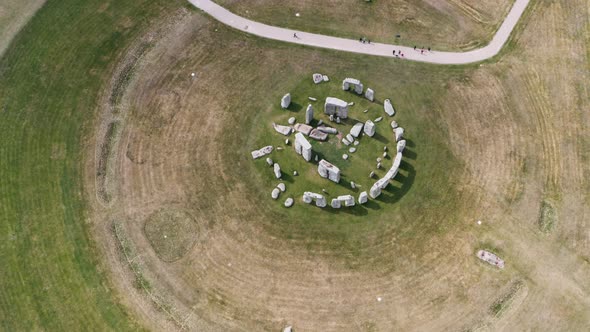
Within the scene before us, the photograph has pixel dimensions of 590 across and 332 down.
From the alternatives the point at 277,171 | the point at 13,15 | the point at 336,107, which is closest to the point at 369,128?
the point at 336,107

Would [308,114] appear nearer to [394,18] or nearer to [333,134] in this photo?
[333,134]

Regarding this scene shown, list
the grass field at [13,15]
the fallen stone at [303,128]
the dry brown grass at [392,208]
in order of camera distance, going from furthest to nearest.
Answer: the grass field at [13,15], the fallen stone at [303,128], the dry brown grass at [392,208]

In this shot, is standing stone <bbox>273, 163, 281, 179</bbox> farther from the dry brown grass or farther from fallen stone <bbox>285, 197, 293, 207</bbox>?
fallen stone <bbox>285, 197, 293, 207</bbox>

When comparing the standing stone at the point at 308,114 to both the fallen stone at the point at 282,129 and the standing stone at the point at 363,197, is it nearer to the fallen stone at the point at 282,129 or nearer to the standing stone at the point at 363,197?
the fallen stone at the point at 282,129

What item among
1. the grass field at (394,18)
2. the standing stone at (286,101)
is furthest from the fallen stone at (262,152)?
the grass field at (394,18)

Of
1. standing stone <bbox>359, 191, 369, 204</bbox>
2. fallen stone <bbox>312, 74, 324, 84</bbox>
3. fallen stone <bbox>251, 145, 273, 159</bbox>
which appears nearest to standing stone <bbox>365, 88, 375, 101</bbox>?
fallen stone <bbox>312, 74, 324, 84</bbox>

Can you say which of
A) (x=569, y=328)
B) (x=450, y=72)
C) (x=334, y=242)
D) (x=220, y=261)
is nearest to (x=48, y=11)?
(x=220, y=261)

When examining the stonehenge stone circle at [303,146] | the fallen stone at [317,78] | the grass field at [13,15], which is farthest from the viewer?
the grass field at [13,15]
